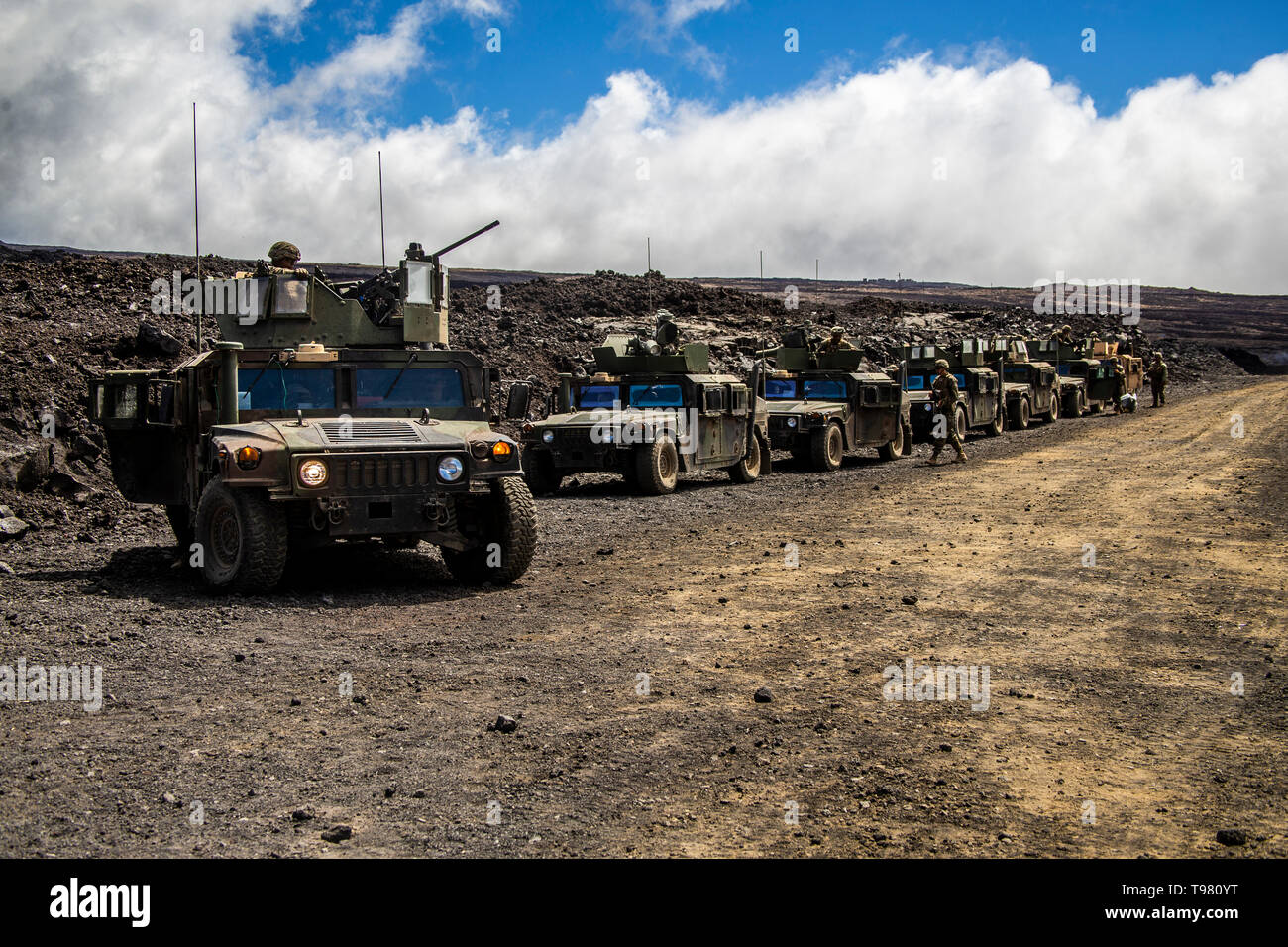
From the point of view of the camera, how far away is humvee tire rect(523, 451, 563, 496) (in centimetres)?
1501

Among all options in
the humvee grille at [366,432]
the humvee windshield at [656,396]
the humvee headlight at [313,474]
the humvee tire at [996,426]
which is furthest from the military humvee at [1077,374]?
the humvee headlight at [313,474]

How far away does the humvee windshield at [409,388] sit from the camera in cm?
896

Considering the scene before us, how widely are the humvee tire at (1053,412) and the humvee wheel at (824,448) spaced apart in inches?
520

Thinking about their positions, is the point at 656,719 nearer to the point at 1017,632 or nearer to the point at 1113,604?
the point at 1017,632

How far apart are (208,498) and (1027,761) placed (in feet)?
18.4

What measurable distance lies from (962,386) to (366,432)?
60.3 ft

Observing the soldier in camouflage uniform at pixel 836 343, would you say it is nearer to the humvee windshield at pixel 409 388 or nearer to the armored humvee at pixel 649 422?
the armored humvee at pixel 649 422

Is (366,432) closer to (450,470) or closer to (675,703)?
(450,470)

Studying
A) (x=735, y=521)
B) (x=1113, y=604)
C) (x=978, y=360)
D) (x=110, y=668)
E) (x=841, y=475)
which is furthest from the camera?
(x=978, y=360)

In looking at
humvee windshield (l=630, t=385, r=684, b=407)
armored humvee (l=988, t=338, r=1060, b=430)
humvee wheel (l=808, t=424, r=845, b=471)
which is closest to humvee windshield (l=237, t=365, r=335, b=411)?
humvee windshield (l=630, t=385, r=684, b=407)

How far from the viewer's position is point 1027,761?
15.5 ft

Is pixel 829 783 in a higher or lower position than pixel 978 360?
lower

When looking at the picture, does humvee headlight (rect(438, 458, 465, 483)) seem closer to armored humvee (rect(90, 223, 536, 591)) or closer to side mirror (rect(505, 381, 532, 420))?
armored humvee (rect(90, 223, 536, 591))
